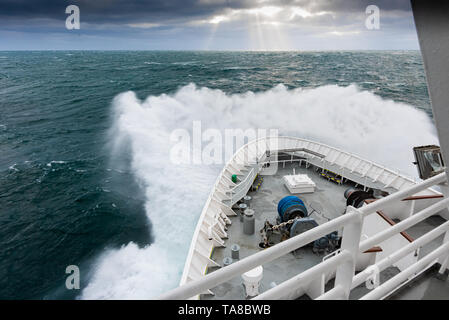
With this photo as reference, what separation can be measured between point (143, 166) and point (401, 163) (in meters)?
20.5

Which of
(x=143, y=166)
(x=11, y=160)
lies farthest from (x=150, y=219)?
(x=11, y=160)

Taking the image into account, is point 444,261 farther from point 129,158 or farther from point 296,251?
point 129,158

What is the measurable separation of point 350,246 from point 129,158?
22162 mm

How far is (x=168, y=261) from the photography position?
11258 mm

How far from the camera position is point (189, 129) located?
28438 millimetres

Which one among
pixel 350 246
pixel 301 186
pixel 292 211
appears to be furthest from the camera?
pixel 301 186

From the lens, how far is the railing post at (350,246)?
138cm

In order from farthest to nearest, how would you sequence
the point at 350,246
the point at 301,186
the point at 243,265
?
the point at 301,186 < the point at 350,246 < the point at 243,265

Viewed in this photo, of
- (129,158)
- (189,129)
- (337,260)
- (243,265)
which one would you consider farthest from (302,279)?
(189,129)

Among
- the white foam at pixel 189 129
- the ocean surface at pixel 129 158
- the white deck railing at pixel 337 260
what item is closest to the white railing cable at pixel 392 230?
the white deck railing at pixel 337 260

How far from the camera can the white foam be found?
11.1 metres
